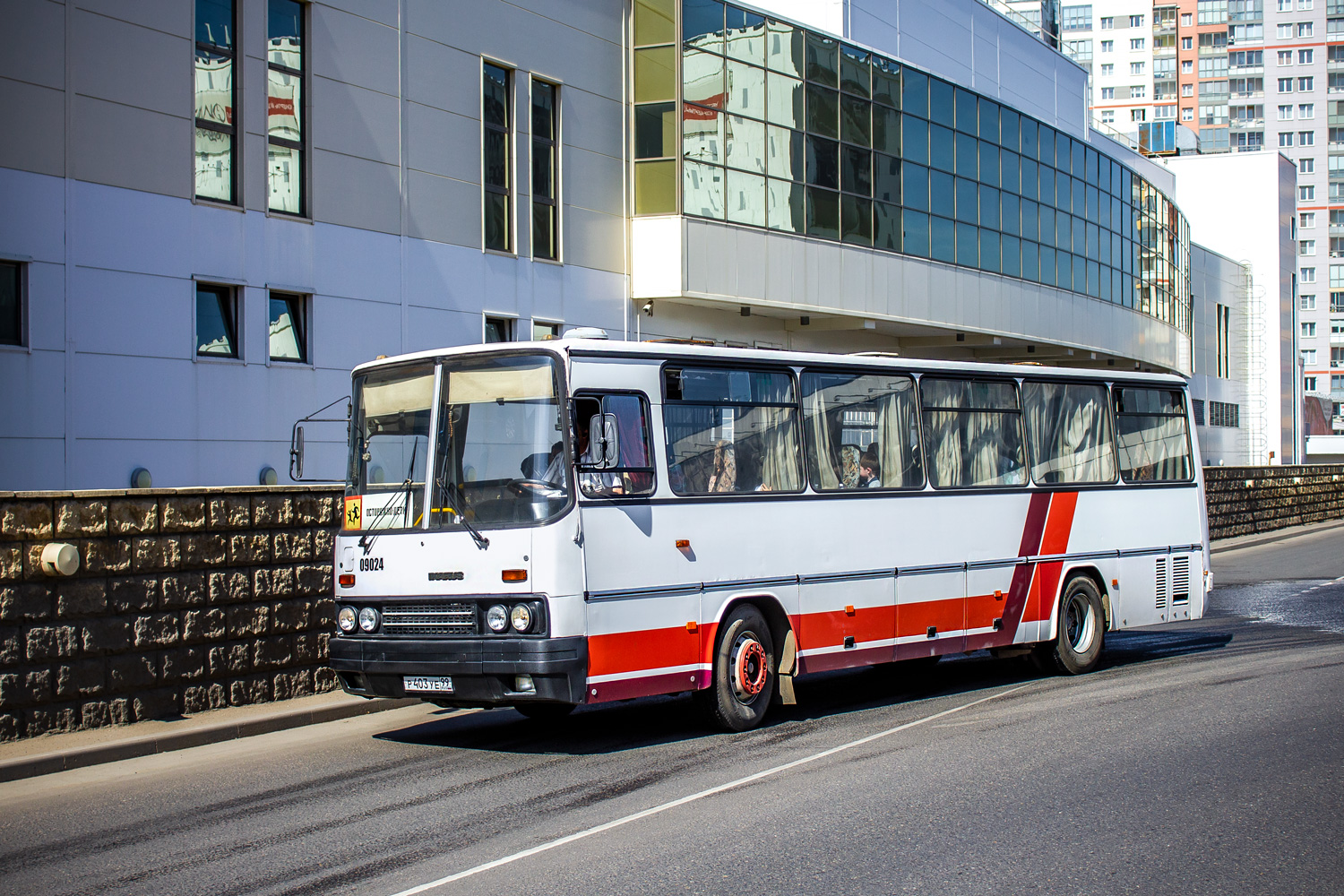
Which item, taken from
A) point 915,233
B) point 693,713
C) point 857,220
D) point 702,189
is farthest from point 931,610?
point 915,233

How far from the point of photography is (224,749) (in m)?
10.1

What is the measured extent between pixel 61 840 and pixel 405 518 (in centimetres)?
313

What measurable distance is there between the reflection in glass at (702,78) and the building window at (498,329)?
6.16 meters

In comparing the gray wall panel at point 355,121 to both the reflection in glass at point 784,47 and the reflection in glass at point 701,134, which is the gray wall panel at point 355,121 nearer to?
the reflection in glass at point 701,134

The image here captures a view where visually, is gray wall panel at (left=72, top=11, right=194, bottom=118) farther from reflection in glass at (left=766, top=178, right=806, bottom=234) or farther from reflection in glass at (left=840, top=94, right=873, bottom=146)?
reflection in glass at (left=840, top=94, right=873, bottom=146)

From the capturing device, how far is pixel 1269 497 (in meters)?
39.9

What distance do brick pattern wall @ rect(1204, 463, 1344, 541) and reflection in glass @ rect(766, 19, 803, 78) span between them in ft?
47.4

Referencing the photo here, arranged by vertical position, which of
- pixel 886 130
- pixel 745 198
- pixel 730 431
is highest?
pixel 886 130

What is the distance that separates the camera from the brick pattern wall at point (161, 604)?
9883 mm

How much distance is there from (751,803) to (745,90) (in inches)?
905


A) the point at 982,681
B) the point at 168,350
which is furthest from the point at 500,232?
the point at 982,681

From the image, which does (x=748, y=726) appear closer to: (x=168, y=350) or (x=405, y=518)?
(x=405, y=518)

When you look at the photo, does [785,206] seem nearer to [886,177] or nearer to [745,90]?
[745,90]

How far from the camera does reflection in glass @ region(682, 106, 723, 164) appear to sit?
1076 inches
